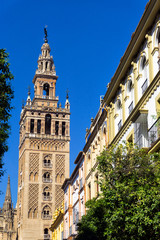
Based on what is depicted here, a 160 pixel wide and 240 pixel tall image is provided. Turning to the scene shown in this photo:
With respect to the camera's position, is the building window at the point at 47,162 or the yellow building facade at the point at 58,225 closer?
the yellow building facade at the point at 58,225

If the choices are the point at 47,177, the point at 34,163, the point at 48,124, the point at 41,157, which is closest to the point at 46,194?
the point at 47,177

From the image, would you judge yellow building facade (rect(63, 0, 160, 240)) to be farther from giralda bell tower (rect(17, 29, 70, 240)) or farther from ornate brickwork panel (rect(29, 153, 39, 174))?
ornate brickwork panel (rect(29, 153, 39, 174))

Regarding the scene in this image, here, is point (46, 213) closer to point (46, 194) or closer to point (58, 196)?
point (46, 194)

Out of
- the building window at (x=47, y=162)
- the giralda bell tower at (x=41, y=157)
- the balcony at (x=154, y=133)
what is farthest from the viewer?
the building window at (x=47, y=162)

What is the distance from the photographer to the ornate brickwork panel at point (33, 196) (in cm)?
7669

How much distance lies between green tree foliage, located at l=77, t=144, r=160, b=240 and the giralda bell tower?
58449 mm

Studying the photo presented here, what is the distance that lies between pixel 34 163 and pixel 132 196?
63726 millimetres

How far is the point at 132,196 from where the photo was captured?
17.1 meters

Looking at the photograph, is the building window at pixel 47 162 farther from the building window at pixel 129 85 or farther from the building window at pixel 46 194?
the building window at pixel 129 85

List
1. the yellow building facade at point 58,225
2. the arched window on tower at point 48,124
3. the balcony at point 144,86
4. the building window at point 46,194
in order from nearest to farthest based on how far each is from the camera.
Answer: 1. the balcony at point 144,86
2. the yellow building facade at point 58,225
3. the building window at point 46,194
4. the arched window on tower at point 48,124

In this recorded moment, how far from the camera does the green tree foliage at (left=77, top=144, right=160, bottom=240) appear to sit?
16.2m

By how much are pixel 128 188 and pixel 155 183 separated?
96 cm

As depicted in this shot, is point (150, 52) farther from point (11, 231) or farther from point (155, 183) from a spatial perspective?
point (11, 231)

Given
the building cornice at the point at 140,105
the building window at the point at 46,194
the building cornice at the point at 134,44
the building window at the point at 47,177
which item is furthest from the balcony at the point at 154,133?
the building window at the point at 47,177
